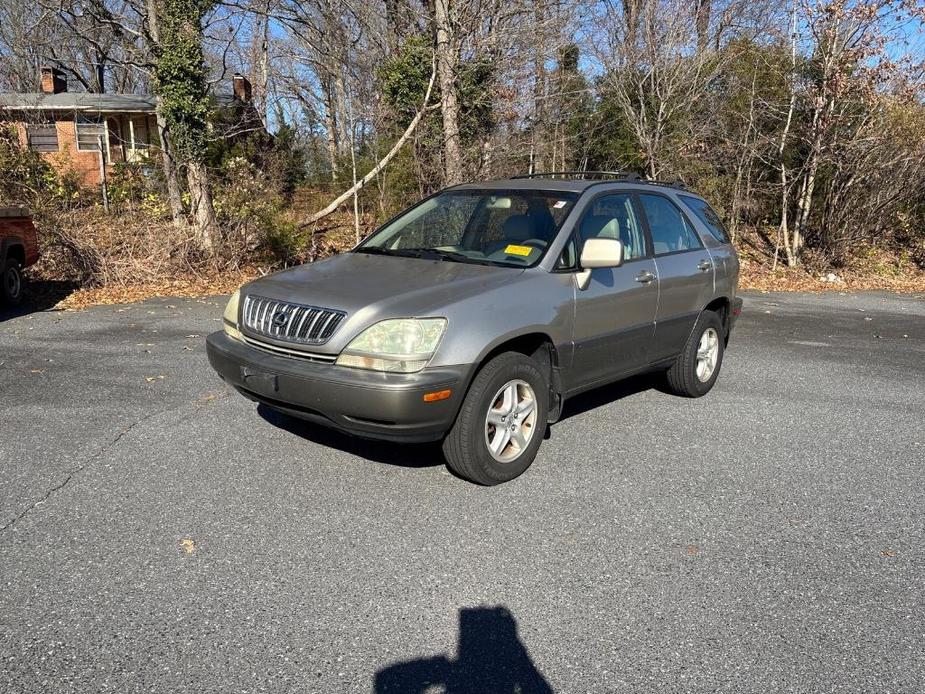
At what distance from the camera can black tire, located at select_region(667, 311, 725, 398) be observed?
575cm

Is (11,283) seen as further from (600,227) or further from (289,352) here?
(600,227)

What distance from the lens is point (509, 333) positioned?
158 inches

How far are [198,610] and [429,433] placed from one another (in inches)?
54.5

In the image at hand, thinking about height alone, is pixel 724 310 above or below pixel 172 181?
below

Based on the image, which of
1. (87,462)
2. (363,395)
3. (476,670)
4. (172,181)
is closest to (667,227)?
(363,395)

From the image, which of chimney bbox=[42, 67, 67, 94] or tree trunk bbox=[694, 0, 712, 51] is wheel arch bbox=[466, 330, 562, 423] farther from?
chimney bbox=[42, 67, 67, 94]

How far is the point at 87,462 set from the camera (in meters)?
4.34

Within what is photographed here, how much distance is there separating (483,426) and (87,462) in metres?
2.40

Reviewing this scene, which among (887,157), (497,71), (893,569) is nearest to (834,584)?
(893,569)

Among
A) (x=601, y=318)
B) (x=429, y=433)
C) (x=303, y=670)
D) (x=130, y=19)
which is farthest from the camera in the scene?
(x=130, y=19)

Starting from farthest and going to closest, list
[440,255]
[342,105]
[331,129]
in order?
[331,129]
[342,105]
[440,255]

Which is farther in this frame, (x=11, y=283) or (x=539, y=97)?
(x=539, y=97)

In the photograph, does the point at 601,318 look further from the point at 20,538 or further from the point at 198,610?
the point at 20,538

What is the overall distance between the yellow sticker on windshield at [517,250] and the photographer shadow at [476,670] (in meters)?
2.39
